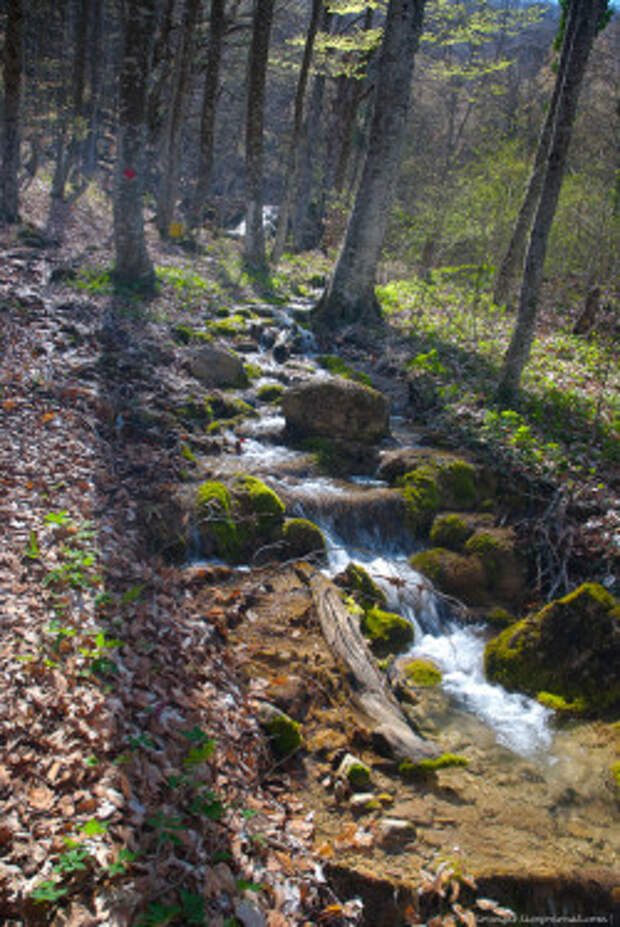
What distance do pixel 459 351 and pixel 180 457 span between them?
799cm

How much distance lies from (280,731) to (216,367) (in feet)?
25.2

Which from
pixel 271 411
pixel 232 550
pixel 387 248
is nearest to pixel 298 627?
pixel 232 550

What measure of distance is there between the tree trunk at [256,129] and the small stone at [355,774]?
16.5 metres

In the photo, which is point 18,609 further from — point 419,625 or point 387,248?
point 387,248

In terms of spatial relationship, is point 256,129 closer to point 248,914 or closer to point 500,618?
point 500,618

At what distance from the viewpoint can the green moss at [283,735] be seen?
14.4ft

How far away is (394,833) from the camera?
3855 millimetres

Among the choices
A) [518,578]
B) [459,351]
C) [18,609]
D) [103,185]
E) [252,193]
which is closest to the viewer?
[18,609]

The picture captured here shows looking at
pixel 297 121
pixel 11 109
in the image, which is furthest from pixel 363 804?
pixel 297 121

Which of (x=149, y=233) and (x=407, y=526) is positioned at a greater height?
(x=149, y=233)

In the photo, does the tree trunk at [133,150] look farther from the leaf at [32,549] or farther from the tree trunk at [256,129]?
the leaf at [32,549]

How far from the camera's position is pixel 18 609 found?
4203 millimetres

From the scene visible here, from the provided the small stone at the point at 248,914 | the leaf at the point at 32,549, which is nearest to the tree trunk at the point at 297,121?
the leaf at the point at 32,549

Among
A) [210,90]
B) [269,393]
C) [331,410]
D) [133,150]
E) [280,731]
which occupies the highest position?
[210,90]
